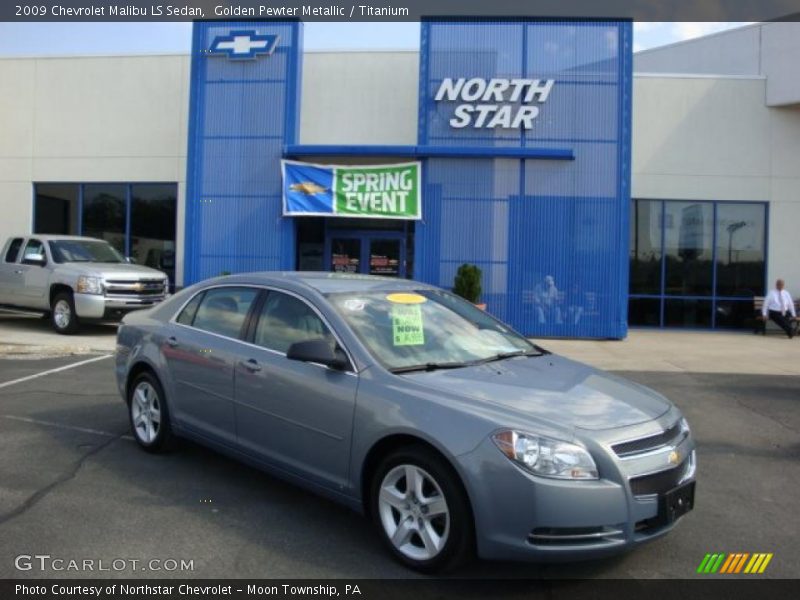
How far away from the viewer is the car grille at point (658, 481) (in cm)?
360

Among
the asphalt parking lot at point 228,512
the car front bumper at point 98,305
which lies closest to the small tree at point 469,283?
the car front bumper at point 98,305

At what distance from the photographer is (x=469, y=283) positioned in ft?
50.9

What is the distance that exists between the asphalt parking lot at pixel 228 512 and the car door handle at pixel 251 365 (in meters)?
0.90

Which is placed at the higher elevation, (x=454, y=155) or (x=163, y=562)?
(x=454, y=155)

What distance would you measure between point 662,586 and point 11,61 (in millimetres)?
21685

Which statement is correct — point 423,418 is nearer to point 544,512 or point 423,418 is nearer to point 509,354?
point 544,512

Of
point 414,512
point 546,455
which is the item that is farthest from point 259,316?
point 546,455

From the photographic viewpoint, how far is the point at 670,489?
378 cm

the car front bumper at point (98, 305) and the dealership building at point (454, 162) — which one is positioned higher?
the dealership building at point (454, 162)

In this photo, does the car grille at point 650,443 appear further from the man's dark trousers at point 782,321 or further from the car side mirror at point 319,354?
the man's dark trousers at point 782,321

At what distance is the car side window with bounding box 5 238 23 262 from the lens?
1522 centimetres

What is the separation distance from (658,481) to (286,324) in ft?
8.30

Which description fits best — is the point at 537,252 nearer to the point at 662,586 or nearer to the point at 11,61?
the point at 662,586

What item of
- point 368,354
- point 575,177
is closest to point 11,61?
point 575,177
